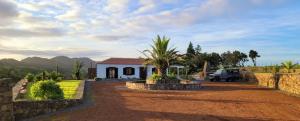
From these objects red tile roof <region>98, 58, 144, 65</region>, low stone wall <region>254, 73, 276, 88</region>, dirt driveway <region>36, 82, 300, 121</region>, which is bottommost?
dirt driveway <region>36, 82, 300, 121</region>

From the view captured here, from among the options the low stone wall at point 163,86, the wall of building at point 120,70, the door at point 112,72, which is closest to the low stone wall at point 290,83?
the low stone wall at point 163,86

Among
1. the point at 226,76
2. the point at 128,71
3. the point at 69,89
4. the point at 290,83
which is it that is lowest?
the point at 69,89

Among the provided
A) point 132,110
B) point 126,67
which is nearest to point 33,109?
point 132,110

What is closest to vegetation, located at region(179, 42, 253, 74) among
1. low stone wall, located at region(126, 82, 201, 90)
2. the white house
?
the white house

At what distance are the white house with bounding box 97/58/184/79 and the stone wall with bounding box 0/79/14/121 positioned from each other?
35.6 meters

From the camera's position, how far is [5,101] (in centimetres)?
1209

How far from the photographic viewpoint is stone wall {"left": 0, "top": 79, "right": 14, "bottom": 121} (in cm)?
1198

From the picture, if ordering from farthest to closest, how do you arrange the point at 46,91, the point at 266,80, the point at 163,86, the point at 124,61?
1. the point at 124,61
2. the point at 266,80
3. the point at 163,86
4. the point at 46,91

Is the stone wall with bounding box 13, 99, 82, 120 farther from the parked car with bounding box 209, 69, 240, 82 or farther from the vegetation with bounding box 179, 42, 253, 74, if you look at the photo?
the vegetation with bounding box 179, 42, 253, 74

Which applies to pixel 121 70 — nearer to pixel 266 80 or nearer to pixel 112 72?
pixel 112 72

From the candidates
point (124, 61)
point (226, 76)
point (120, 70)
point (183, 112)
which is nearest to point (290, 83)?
point (183, 112)

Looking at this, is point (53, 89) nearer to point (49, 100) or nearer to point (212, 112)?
point (49, 100)

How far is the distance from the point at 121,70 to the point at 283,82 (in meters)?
25.1

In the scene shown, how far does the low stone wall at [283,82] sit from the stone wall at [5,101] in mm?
16424
